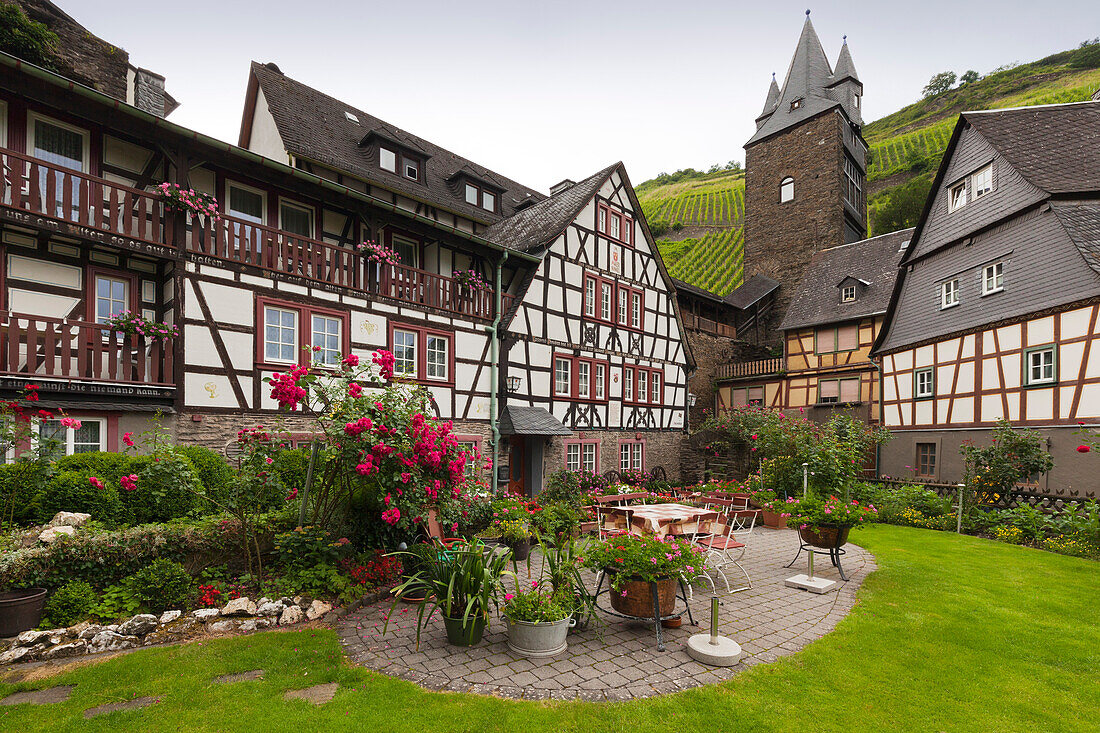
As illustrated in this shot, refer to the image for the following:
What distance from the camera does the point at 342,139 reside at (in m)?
15.8

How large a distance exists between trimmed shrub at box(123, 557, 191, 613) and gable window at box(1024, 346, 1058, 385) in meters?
17.7

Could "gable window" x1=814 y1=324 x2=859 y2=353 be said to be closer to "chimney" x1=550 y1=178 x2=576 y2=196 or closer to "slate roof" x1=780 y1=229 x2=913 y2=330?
"slate roof" x1=780 y1=229 x2=913 y2=330

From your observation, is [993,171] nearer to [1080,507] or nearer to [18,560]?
[1080,507]

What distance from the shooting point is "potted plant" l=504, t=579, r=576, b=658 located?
5242 mm

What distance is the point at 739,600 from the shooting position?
283 inches

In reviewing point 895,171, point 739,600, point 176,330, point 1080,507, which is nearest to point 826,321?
point 1080,507

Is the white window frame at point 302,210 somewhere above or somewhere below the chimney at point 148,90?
below

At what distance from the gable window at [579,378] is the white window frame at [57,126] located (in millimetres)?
11280

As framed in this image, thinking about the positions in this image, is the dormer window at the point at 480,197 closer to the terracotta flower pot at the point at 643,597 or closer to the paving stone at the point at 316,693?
the terracotta flower pot at the point at 643,597

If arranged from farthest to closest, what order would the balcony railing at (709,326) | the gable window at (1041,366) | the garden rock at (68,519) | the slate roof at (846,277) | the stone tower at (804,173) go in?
the stone tower at (804,173)
the balcony railing at (709,326)
the slate roof at (846,277)
the gable window at (1041,366)
the garden rock at (68,519)

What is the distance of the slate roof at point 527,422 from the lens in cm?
1445

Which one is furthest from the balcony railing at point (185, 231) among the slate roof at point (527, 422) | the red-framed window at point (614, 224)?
the red-framed window at point (614, 224)

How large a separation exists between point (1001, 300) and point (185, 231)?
1937 centimetres

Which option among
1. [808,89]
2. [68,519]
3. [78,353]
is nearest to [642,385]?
[78,353]
